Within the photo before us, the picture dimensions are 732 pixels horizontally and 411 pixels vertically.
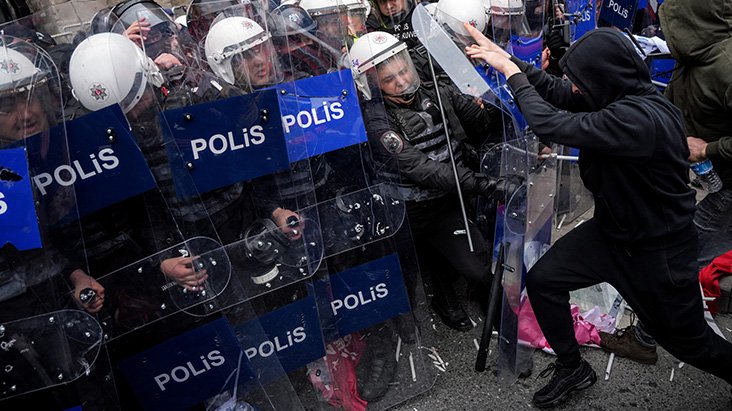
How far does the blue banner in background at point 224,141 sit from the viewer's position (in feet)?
8.11

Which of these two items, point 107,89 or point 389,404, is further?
point 389,404

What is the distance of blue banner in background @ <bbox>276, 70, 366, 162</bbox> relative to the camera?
281cm

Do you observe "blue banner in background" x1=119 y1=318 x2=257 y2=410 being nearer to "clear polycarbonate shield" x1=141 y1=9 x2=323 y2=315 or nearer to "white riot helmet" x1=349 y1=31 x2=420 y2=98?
"clear polycarbonate shield" x1=141 y1=9 x2=323 y2=315

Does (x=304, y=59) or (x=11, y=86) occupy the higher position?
(x=11, y=86)

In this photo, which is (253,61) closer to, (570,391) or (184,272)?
(184,272)

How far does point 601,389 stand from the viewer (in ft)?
10.9

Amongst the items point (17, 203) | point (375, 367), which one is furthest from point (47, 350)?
point (375, 367)

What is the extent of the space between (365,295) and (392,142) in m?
0.86

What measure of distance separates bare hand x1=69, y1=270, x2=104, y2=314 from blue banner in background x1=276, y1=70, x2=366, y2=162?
1.00m

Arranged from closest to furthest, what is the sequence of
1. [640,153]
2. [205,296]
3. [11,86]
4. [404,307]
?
[11,86], [640,153], [205,296], [404,307]

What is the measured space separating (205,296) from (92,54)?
3.99 ft

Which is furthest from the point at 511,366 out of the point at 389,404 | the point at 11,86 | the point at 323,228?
the point at 11,86

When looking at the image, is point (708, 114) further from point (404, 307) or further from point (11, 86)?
point (11, 86)

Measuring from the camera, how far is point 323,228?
2.93 meters
